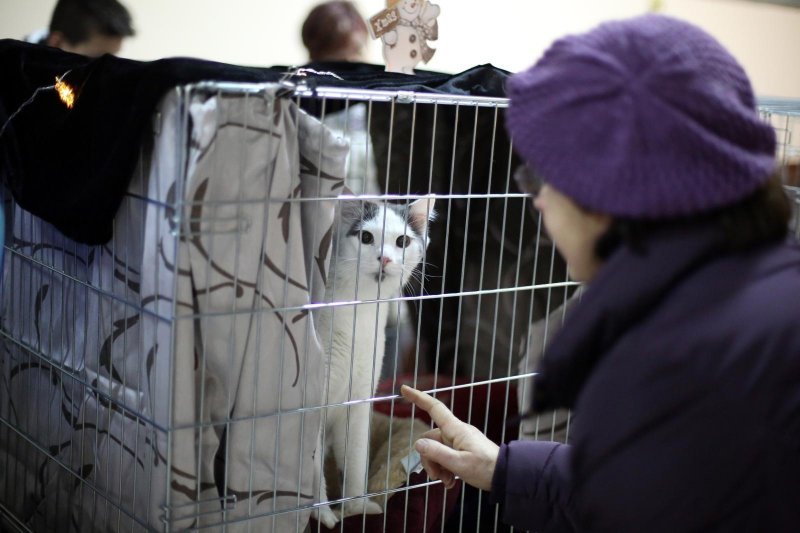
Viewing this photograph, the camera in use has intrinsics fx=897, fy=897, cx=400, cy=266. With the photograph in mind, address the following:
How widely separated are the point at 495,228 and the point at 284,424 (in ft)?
2.38

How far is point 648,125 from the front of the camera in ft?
2.38

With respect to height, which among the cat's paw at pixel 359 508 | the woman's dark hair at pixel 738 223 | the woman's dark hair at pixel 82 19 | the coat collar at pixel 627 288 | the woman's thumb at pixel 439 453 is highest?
the woman's dark hair at pixel 82 19

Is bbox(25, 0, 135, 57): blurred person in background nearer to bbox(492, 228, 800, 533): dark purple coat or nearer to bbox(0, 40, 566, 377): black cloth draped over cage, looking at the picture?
bbox(0, 40, 566, 377): black cloth draped over cage

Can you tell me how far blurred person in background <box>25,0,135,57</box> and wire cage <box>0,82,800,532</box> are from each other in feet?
3.24

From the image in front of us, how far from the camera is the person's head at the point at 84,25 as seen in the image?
7.98ft

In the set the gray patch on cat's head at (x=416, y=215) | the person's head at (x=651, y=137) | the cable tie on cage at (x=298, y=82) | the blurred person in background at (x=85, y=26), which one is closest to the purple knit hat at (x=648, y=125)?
the person's head at (x=651, y=137)

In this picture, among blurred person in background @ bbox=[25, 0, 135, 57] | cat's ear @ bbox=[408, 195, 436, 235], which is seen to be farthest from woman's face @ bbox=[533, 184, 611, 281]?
blurred person in background @ bbox=[25, 0, 135, 57]

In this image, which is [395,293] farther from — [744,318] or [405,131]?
[744,318]

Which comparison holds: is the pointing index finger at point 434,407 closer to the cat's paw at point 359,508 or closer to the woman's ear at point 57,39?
the cat's paw at point 359,508

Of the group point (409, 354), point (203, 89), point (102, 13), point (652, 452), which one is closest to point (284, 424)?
point (203, 89)

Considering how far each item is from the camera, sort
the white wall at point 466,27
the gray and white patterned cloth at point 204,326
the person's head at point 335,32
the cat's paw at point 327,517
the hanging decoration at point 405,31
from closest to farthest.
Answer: the gray and white patterned cloth at point 204,326 < the cat's paw at point 327,517 < the hanging decoration at point 405,31 < the person's head at point 335,32 < the white wall at point 466,27

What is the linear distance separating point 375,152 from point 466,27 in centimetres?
192

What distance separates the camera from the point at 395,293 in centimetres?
174

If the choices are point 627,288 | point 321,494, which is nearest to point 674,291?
point 627,288
